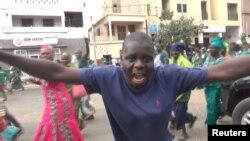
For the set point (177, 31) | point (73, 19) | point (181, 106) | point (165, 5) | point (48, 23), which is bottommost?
point (181, 106)

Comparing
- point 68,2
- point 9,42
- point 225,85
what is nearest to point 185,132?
point 225,85

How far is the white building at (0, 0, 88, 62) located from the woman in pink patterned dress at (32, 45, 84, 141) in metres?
24.3

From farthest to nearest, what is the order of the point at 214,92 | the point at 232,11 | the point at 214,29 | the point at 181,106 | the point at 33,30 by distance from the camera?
the point at 232,11 < the point at 214,29 < the point at 33,30 < the point at 181,106 < the point at 214,92

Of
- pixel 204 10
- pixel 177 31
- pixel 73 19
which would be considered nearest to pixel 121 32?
pixel 73 19

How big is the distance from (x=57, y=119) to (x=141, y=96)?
2.73m

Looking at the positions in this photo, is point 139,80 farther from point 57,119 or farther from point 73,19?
point 73,19

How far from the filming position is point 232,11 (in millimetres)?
44281

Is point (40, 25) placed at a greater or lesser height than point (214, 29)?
greater

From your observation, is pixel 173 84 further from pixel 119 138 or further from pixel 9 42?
pixel 9 42

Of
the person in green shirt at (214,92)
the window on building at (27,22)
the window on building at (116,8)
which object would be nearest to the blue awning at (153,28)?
the window on building at (116,8)

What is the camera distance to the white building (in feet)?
98.3

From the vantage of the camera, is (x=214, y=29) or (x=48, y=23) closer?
(x=48, y=23)

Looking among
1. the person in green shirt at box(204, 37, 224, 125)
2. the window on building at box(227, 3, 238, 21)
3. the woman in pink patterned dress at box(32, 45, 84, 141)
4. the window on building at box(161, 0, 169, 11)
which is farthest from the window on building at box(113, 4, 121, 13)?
the woman in pink patterned dress at box(32, 45, 84, 141)

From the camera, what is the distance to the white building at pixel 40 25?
30.0 meters
